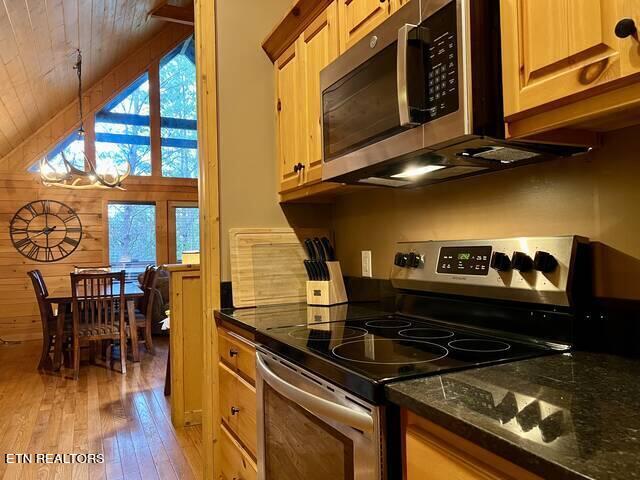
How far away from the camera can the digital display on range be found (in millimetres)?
1345

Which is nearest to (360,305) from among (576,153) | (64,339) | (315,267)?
(315,267)

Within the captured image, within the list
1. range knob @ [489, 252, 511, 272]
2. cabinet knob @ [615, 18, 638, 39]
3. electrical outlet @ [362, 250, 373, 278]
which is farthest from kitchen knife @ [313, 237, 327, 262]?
cabinet knob @ [615, 18, 638, 39]

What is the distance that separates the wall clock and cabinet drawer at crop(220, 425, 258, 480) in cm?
532

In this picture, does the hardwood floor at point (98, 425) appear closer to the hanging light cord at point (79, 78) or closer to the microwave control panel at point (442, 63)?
the microwave control panel at point (442, 63)

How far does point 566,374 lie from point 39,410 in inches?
141

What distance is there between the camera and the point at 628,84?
0.77m

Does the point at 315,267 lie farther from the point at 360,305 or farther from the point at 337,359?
the point at 337,359

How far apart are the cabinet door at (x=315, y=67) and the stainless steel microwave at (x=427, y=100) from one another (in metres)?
0.19

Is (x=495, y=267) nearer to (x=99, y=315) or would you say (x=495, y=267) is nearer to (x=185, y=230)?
(x=99, y=315)

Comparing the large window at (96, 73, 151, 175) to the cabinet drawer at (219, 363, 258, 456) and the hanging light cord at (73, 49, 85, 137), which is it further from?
the cabinet drawer at (219, 363, 258, 456)

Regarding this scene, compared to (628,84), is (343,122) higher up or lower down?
higher up

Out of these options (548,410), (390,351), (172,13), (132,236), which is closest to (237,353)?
(390,351)

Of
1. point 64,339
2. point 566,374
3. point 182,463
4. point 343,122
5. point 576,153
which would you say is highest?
point 343,122

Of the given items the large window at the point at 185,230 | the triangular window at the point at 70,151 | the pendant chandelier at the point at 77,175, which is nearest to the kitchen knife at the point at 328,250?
the pendant chandelier at the point at 77,175
